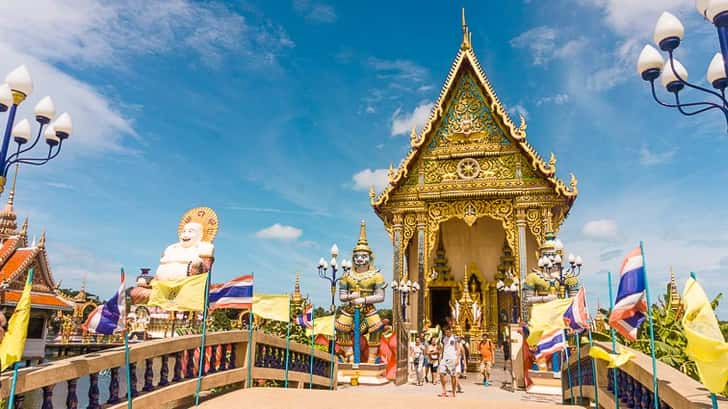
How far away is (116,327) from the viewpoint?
15.5 ft

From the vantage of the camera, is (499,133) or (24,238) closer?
(24,238)

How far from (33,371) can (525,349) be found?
1055 cm

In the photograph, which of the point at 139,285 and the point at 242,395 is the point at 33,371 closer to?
the point at 242,395

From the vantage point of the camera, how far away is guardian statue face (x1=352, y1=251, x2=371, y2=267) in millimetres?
13594

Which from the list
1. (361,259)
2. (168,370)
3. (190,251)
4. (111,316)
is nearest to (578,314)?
(168,370)

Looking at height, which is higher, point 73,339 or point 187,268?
point 187,268

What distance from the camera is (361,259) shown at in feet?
44.7

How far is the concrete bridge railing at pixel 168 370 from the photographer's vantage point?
12.2 ft

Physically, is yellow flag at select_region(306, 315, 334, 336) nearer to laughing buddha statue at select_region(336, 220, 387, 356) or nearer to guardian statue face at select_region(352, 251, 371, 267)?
laughing buddha statue at select_region(336, 220, 387, 356)

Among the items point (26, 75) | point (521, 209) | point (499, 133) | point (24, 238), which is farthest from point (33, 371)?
point (499, 133)

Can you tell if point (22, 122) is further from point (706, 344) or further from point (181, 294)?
point (706, 344)

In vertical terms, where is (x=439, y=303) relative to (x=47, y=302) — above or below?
above

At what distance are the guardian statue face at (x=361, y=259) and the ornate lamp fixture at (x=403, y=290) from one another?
259 cm

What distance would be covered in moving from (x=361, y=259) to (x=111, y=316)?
923cm
